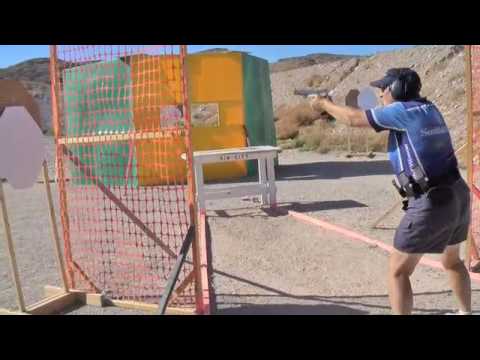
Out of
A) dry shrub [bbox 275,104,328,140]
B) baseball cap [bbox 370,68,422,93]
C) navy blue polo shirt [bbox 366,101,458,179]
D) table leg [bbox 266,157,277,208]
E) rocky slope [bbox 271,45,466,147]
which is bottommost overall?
table leg [bbox 266,157,277,208]

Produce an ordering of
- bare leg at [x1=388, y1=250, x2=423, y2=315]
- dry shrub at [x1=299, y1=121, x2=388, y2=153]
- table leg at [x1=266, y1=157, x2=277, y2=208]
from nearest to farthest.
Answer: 1. bare leg at [x1=388, y1=250, x2=423, y2=315]
2. table leg at [x1=266, y1=157, x2=277, y2=208]
3. dry shrub at [x1=299, y1=121, x2=388, y2=153]

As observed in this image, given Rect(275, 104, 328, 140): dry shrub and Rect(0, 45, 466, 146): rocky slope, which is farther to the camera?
Rect(275, 104, 328, 140): dry shrub

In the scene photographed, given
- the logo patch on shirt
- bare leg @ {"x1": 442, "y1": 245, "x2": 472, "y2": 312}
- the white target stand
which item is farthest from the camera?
the white target stand

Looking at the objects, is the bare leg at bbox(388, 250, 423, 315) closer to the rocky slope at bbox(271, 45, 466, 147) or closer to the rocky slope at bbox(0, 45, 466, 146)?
the rocky slope at bbox(0, 45, 466, 146)

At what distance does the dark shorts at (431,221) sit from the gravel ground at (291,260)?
119cm

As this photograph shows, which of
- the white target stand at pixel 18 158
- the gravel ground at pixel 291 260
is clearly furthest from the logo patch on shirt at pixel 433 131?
the white target stand at pixel 18 158

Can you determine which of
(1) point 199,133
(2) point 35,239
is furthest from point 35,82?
(2) point 35,239

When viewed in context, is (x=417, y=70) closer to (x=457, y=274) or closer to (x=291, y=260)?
(x=291, y=260)

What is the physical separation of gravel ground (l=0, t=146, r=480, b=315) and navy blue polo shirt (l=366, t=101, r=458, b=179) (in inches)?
61.9

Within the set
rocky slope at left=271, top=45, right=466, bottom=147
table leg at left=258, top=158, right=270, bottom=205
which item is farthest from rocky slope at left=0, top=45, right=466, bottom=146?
table leg at left=258, top=158, right=270, bottom=205

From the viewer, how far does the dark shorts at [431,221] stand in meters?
3.55

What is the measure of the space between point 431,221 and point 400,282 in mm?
480

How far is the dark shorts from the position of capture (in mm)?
3551

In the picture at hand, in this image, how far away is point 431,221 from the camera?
356 centimetres
